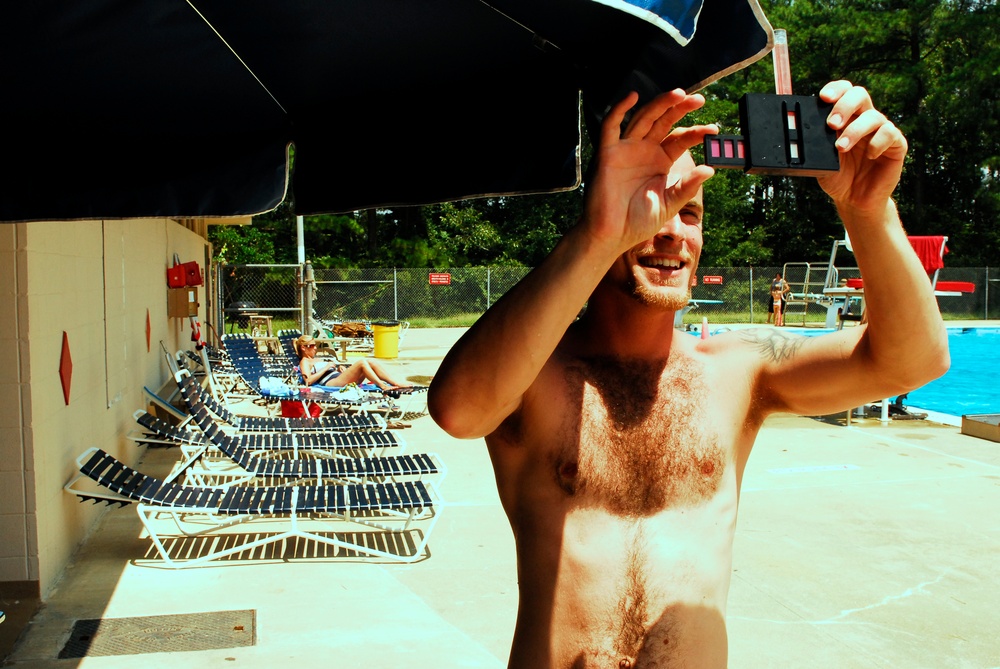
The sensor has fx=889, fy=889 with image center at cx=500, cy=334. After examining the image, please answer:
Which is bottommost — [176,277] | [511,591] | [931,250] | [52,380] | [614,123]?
[511,591]

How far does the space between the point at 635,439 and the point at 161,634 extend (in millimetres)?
3730

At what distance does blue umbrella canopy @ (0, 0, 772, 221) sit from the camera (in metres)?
2.28

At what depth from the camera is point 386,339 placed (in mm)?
20094

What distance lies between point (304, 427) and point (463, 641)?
4.64 meters

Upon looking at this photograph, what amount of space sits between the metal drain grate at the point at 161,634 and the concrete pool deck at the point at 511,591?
0.07 meters

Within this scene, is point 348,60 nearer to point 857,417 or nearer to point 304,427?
point 304,427

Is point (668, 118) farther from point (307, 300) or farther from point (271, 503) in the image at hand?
point (307, 300)

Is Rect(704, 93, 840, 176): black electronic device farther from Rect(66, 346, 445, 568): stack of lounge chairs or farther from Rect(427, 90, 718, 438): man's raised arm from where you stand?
Rect(66, 346, 445, 568): stack of lounge chairs

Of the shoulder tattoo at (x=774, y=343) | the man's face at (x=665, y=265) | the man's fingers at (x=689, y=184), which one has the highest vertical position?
the man's fingers at (x=689, y=184)

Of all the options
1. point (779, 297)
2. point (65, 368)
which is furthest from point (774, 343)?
point (779, 297)

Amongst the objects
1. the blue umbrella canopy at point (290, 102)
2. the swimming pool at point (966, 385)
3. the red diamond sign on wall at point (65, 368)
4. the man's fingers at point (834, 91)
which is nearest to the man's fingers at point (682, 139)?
the man's fingers at point (834, 91)

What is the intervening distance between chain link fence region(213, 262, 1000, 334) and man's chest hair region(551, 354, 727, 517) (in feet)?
85.8

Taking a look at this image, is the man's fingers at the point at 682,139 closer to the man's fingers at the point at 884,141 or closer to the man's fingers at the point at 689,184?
the man's fingers at the point at 689,184

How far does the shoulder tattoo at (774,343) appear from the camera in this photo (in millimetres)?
2227
